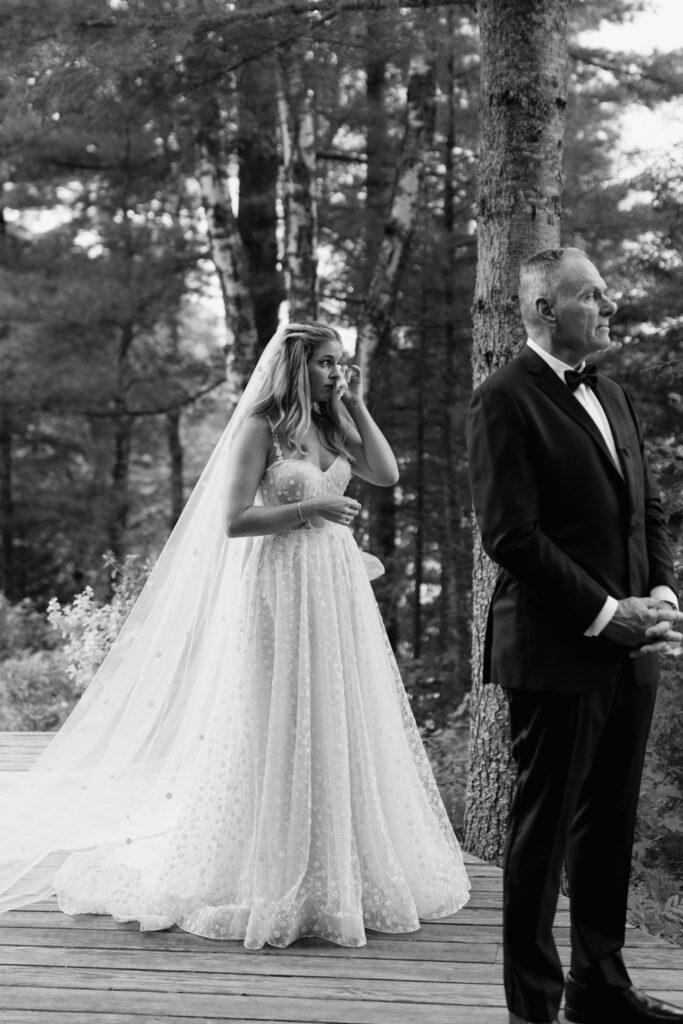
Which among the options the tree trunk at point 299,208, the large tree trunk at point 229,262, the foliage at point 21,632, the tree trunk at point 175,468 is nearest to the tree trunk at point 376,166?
the tree trunk at point 299,208

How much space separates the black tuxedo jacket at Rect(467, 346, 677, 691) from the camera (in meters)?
2.75

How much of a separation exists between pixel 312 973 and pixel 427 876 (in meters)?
0.73

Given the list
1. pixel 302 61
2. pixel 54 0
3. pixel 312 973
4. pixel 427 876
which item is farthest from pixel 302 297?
pixel 312 973

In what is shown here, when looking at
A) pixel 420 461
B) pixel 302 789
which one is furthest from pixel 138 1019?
pixel 420 461

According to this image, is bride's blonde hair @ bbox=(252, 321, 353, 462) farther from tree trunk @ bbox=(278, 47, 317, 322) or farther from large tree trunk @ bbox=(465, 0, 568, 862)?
tree trunk @ bbox=(278, 47, 317, 322)

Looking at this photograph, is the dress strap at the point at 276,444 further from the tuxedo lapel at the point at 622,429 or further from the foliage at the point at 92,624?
the foliage at the point at 92,624

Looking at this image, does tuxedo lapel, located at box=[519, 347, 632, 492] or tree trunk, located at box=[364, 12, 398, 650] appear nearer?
tuxedo lapel, located at box=[519, 347, 632, 492]

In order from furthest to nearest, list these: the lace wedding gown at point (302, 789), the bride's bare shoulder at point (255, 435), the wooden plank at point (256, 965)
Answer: the bride's bare shoulder at point (255, 435) → the lace wedding gown at point (302, 789) → the wooden plank at point (256, 965)

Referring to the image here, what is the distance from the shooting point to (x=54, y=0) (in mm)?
5941

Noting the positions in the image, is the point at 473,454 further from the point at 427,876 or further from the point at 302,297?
the point at 302,297

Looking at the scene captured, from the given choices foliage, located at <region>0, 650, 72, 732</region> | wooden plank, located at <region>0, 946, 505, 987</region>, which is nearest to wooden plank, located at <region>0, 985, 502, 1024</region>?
wooden plank, located at <region>0, 946, 505, 987</region>

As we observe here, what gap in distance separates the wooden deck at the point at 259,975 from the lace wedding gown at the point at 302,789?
0.34ft

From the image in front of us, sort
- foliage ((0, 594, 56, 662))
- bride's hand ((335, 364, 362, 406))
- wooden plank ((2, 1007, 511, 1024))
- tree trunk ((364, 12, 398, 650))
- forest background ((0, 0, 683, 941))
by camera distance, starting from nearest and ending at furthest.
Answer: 1. wooden plank ((2, 1007, 511, 1024))
2. bride's hand ((335, 364, 362, 406))
3. forest background ((0, 0, 683, 941))
4. tree trunk ((364, 12, 398, 650))
5. foliage ((0, 594, 56, 662))

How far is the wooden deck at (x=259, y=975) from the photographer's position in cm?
317
